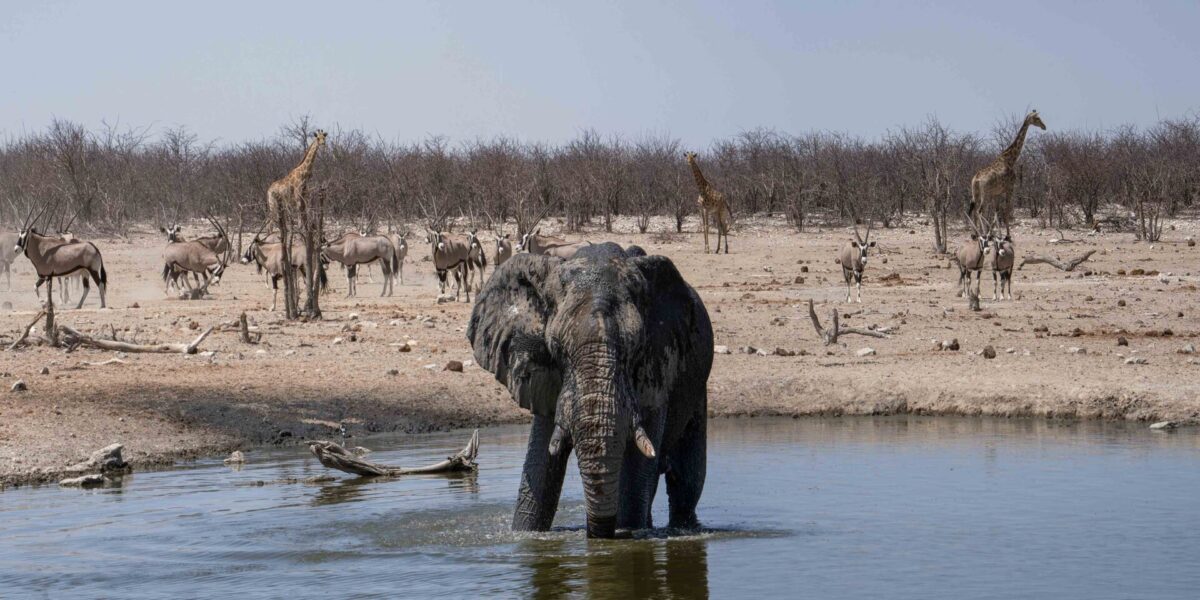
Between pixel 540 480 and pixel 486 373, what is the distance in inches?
345

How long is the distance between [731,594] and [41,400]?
8.83 meters

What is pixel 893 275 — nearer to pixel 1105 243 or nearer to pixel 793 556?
pixel 1105 243

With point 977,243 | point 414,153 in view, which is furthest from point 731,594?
point 414,153

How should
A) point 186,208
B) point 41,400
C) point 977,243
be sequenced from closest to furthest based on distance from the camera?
1. point 41,400
2. point 977,243
3. point 186,208

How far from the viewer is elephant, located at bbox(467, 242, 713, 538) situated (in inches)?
302

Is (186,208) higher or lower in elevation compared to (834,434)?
higher

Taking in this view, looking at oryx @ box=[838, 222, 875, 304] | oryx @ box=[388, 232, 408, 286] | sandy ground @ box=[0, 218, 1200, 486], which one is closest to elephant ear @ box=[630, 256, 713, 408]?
sandy ground @ box=[0, 218, 1200, 486]

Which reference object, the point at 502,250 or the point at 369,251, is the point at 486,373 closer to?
the point at 369,251

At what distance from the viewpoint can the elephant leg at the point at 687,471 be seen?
9445 millimetres

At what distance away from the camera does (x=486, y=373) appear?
57.0 feet

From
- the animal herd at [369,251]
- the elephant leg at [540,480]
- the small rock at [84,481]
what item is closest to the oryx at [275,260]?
the animal herd at [369,251]

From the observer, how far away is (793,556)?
9.12m

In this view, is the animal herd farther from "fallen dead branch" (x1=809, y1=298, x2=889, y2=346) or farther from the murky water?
the murky water

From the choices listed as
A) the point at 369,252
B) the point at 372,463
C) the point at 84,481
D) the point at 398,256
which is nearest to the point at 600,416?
the point at 372,463
